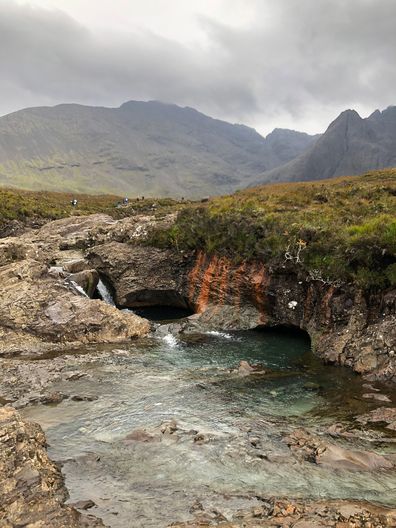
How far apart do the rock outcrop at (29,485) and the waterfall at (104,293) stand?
2536cm

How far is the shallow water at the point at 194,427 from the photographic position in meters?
12.7

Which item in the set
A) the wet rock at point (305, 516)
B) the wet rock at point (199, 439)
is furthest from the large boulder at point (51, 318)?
the wet rock at point (305, 516)

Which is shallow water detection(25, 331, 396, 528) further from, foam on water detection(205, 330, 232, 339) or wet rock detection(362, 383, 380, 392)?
foam on water detection(205, 330, 232, 339)

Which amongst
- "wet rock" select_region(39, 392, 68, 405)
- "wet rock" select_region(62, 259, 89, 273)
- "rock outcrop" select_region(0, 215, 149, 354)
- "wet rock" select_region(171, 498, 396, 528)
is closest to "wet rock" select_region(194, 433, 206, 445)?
"wet rock" select_region(171, 498, 396, 528)

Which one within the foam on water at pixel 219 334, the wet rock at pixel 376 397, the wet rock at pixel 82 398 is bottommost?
the wet rock at pixel 82 398

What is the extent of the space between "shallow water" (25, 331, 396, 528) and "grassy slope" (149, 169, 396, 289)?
642cm

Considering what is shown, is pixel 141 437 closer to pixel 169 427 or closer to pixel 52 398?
pixel 169 427

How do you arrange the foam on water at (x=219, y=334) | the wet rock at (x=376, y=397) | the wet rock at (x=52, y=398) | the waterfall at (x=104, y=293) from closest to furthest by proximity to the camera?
the wet rock at (x=52, y=398), the wet rock at (x=376, y=397), the foam on water at (x=219, y=334), the waterfall at (x=104, y=293)

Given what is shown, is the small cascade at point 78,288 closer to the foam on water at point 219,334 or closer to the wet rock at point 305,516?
the foam on water at point 219,334

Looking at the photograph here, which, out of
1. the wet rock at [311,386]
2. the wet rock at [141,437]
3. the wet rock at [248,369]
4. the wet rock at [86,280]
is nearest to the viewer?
the wet rock at [141,437]

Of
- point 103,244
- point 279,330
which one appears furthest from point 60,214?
point 279,330

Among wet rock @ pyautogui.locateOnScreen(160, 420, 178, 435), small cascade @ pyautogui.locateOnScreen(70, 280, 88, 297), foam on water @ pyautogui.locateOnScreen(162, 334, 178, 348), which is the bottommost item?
wet rock @ pyautogui.locateOnScreen(160, 420, 178, 435)

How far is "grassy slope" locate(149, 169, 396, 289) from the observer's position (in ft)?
88.4

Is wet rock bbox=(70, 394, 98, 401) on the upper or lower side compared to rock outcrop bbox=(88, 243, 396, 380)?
lower
